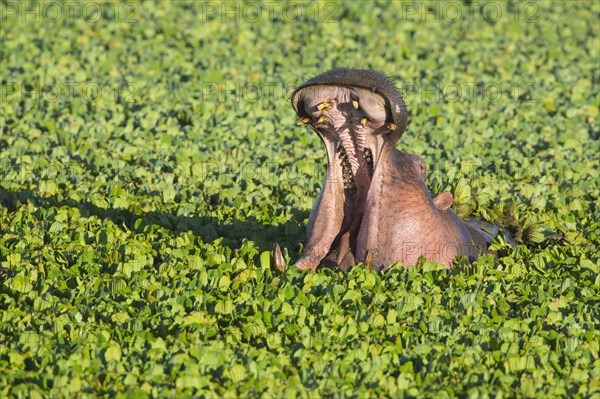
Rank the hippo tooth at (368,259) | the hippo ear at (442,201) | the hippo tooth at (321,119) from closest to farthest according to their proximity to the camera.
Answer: the hippo tooth at (321,119), the hippo tooth at (368,259), the hippo ear at (442,201)

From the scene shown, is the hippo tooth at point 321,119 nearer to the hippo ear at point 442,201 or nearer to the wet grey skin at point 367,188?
the wet grey skin at point 367,188

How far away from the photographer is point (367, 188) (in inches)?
250

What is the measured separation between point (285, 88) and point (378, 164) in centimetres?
494

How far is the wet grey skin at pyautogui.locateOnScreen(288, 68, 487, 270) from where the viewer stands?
5938mm

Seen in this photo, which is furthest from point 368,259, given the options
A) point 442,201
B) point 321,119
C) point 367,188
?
point 321,119

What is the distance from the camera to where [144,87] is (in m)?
10.9

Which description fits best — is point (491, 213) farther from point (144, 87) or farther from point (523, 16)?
point (523, 16)

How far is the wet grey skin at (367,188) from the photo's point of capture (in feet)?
19.5

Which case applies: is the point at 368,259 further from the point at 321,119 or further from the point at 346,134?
the point at 321,119

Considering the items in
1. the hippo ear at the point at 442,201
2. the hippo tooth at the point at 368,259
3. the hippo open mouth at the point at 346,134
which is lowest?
the hippo tooth at the point at 368,259

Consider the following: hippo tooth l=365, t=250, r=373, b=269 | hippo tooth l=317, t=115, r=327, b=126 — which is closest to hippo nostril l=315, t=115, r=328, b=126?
hippo tooth l=317, t=115, r=327, b=126

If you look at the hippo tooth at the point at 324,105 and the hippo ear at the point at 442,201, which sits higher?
the hippo tooth at the point at 324,105

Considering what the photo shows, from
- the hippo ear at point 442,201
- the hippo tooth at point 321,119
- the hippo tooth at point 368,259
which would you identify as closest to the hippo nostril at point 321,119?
the hippo tooth at point 321,119

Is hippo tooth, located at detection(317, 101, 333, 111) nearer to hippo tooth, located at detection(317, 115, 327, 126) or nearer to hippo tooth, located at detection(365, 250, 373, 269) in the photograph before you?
hippo tooth, located at detection(317, 115, 327, 126)
